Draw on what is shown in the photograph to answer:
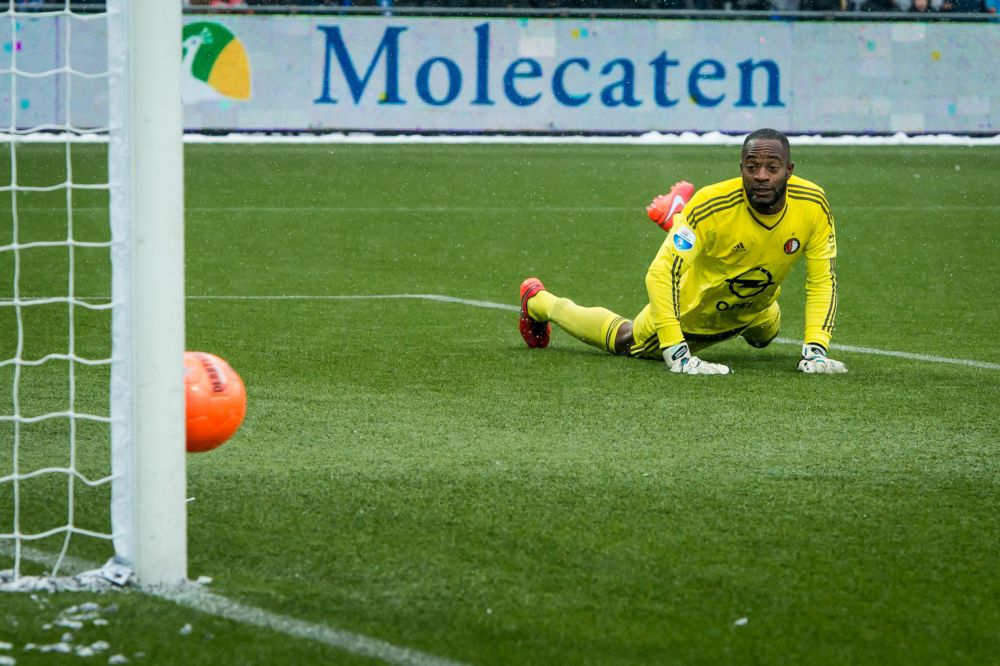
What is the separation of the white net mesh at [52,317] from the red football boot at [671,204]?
104 inches

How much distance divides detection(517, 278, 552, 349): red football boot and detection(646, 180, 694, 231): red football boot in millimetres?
687

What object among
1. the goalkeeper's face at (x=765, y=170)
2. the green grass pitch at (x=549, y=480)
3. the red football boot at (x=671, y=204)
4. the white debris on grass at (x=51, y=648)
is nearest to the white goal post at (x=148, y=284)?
the green grass pitch at (x=549, y=480)

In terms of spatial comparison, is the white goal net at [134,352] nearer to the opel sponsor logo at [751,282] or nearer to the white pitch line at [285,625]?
the white pitch line at [285,625]

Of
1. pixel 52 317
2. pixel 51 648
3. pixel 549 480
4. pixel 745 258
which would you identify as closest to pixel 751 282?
pixel 745 258

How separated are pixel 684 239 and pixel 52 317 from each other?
3.42 m

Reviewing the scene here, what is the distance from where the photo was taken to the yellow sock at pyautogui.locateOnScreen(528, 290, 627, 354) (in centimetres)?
694

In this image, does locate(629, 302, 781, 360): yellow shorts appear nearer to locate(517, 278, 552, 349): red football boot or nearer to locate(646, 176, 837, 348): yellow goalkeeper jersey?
locate(646, 176, 837, 348): yellow goalkeeper jersey

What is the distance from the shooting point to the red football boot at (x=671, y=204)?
7355 mm

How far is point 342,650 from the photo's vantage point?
Result: 299 cm

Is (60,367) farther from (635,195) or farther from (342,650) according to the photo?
(635,195)

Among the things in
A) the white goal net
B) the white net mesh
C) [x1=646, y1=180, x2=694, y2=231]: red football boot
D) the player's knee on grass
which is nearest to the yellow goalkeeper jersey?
the player's knee on grass

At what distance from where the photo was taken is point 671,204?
292 inches

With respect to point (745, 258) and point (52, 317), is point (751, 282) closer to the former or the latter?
point (745, 258)

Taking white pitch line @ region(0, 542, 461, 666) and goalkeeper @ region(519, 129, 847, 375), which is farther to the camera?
goalkeeper @ region(519, 129, 847, 375)
